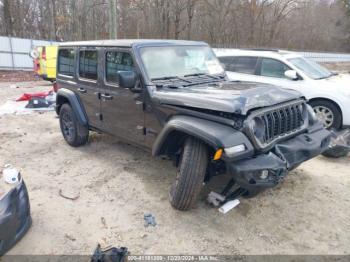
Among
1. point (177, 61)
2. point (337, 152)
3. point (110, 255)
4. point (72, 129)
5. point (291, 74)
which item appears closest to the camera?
point (110, 255)

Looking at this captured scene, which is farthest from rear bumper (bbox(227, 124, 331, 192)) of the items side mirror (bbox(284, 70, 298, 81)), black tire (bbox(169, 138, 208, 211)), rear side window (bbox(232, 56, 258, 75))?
rear side window (bbox(232, 56, 258, 75))

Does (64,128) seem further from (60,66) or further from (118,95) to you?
(118,95)

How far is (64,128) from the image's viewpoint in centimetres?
584

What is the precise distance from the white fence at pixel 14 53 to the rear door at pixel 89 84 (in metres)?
16.5

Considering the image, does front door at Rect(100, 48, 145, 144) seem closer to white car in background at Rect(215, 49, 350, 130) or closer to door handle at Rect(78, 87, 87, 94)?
door handle at Rect(78, 87, 87, 94)

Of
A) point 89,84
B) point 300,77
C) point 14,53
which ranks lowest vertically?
A: point 89,84

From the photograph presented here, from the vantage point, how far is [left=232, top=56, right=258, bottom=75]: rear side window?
718 centimetres

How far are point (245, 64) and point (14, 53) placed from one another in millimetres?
17069

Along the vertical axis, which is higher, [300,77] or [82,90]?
[300,77]

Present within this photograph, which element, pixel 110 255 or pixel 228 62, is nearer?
pixel 110 255

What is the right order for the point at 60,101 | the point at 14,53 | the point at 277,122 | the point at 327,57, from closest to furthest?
the point at 277,122 → the point at 60,101 → the point at 14,53 → the point at 327,57

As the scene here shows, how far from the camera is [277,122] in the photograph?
329cm

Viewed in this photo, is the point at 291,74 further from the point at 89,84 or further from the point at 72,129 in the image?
the point at 72,129

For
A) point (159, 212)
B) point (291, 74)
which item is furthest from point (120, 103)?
point (291, 74)
